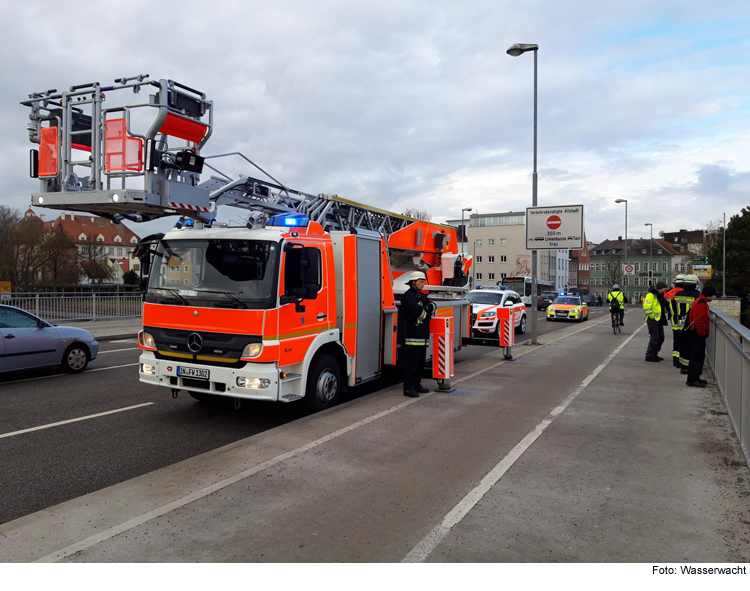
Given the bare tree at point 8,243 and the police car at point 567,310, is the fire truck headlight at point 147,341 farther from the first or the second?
the bare tree at point 8,243

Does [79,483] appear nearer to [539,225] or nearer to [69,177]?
[69,177]

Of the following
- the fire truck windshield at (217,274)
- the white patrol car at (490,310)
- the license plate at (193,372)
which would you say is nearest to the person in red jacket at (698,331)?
the white patrol car at (490,310)

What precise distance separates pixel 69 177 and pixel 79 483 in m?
4.06

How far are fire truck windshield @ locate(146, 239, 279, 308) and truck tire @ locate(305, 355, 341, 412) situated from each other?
1286 mm

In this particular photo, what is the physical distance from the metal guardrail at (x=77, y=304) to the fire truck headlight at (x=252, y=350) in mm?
14883

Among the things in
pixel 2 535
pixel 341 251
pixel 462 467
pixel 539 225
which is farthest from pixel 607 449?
pixel 539 225

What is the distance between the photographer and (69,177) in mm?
7223

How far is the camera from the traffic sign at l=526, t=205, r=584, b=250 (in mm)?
17594

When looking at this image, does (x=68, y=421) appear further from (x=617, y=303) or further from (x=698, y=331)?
(x=617, y=303)

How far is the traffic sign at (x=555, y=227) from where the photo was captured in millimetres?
17594

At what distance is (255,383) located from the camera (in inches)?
246

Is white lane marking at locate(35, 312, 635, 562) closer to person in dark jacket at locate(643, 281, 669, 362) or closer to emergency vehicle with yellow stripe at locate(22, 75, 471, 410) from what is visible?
emergency vehicle with yellow stripe at locate(22, 75, 471, 410)

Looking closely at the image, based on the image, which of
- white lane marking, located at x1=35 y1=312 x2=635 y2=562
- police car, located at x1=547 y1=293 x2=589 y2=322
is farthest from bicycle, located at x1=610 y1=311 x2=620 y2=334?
white lane marking, located at x1=35 y1=312 x2=635 y2=562

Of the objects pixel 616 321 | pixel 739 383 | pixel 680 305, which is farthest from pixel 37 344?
pixel 616 321
